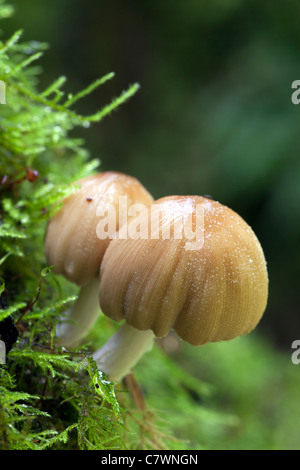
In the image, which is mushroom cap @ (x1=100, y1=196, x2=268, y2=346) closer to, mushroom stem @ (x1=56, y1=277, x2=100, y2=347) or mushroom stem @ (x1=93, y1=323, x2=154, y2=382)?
mushroom stem @ (x1=93, y1=323, x2=154, y2=382)

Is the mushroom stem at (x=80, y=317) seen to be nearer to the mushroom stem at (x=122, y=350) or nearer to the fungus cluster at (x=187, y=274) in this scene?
→ the mushroom stem at (x=122, y=350)

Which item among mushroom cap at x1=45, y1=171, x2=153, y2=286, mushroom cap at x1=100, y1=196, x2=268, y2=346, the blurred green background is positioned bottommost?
mushroom cap at x1=100, y1=196, x2=268, y2=346

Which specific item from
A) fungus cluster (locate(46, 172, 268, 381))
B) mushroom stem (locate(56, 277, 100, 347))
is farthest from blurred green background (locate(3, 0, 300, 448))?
fungus cluster (locate(46, 172, 268, 381))

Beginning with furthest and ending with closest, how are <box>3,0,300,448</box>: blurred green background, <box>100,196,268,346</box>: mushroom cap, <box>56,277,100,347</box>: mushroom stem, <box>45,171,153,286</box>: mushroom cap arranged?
<box>3,0,300,448</box>: blurred green background, <box>56,277,100,347</box>: mushroom stem, <box>45,171,153,286</box>: mushroom cap, <box>100,196,268,346</box>: mushroom cap

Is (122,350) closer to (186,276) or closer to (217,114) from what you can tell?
(186,276)

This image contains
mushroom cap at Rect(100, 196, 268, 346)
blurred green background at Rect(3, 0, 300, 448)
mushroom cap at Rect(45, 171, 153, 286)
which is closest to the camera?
mushroom cap at Rect(100, 196, 268, 346)

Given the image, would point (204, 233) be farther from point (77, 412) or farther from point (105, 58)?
point (105, 58)

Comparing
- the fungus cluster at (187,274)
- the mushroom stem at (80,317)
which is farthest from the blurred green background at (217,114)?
the fungus cluster at (187,274)
